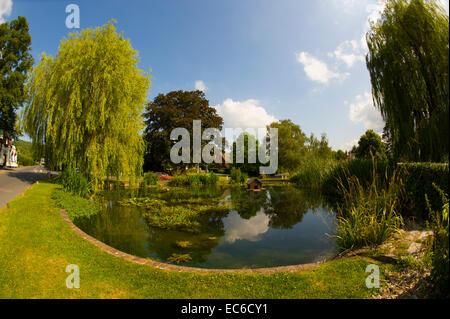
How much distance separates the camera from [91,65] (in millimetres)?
12203

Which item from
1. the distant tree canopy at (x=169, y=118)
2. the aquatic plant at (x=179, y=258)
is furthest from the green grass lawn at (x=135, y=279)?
the distant tree canopy at (x=169, y=118)

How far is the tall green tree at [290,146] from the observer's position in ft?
111

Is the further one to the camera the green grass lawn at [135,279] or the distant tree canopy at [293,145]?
the distant tree canopy at [293,145]

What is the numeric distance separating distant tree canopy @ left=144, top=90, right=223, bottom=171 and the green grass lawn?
26.1 m

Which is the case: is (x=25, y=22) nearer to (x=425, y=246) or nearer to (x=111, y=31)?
(x=111, y=31)

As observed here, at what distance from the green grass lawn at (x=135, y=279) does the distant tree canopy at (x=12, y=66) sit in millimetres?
23606

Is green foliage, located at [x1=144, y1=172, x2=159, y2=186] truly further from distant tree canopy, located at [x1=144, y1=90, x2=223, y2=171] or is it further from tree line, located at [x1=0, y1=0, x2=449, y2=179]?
distant tree canopy, located at [x1=144, y1=90, x2=223, y2=171]

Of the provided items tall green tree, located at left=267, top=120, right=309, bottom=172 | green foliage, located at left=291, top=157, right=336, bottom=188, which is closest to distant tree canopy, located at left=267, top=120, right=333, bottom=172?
tall green tree, located at left=267, top=120, right=309, bottom=172

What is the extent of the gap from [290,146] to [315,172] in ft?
46.0

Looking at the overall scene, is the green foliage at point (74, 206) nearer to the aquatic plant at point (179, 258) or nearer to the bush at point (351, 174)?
the aquatic plant at point (179, 258)

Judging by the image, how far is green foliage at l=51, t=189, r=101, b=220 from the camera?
28.3ft

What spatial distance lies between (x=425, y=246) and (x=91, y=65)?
15752mm

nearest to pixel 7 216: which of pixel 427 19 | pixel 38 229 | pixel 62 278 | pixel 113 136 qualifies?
pixel 38 229

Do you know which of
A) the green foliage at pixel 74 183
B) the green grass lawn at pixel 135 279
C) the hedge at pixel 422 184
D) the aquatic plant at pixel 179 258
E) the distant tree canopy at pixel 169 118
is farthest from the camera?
the distant tree canopy at pixel 169 118
